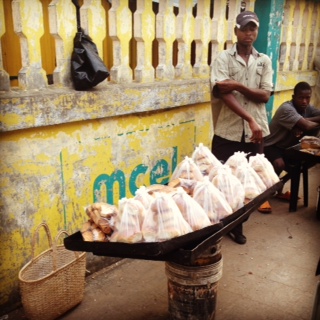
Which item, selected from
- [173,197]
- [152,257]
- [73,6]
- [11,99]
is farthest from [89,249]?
[73,6]

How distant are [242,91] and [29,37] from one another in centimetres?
200

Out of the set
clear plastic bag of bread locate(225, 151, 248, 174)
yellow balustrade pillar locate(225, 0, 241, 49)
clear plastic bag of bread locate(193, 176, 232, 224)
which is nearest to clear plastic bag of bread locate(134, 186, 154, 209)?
clear plastic bag of bread locate(193, 176, 232, 224)

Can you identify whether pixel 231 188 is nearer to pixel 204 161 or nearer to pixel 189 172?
pixel 189 172

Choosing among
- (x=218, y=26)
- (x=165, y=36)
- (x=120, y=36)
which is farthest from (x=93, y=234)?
(x=218, y=26)

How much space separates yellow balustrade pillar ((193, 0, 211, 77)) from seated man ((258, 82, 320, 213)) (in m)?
1.22

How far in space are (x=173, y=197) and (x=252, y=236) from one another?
2.48 m

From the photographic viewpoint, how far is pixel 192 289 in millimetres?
2488

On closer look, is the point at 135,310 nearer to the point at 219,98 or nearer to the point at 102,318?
the point at 102,318

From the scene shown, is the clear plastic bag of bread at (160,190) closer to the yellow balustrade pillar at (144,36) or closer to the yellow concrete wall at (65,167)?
the yellow concrete wall at (65,167)

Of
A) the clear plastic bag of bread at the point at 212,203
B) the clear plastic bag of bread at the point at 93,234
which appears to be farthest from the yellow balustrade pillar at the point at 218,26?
the clear plastic bag of bread at the point at 93,234

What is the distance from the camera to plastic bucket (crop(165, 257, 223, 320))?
2.45 meters

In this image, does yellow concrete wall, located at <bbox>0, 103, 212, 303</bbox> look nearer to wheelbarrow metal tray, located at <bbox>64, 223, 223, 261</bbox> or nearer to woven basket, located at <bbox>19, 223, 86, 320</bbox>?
woven basket, located at <bbox>19, 223, 86, 320</bbox>

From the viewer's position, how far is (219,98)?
3.96 meters

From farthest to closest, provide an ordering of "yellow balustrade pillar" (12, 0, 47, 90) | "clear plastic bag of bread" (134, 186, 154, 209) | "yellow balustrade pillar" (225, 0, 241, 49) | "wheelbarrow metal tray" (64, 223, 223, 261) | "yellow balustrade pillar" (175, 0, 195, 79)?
"yellow balustrade pillar" (225, 0, 241, 49), "yellow balustrade pillar" (175, 0, 195, 79), "yellow balustrade pillar" (12, 0, 47, 90), "clear plastic bag of bread" (134, 186, 154, 209), "wheelbarrow metal tray" (64, 223, 223, 261)
